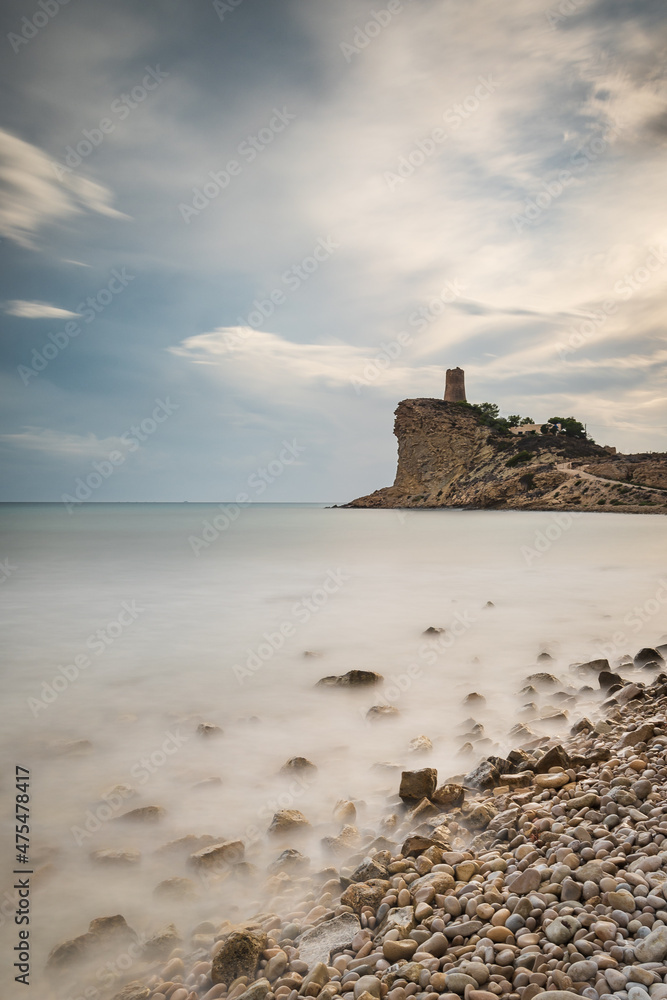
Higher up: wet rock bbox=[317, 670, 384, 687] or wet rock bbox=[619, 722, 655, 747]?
wet rock bbox=[619, 722, 655, 747]

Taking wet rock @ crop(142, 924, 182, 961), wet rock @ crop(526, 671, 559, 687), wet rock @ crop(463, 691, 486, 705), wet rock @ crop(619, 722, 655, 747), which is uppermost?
wet rock @ crop(619, 722, 655, 747)

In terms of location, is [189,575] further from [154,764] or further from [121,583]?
[154,764]

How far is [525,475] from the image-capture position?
6097 centimetres

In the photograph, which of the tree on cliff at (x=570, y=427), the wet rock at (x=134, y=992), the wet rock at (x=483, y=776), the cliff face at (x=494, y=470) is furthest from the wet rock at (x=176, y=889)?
the tree on cliff at (x=570, y=427)

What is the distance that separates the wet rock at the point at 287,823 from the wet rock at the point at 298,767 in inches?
23.6

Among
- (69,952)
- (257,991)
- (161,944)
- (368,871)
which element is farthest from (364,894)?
(69,952)

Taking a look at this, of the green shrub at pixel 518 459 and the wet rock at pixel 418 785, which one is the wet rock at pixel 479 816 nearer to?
the wet rock at pixel 418 785

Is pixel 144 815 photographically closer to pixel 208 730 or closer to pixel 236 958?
pixel 208 730

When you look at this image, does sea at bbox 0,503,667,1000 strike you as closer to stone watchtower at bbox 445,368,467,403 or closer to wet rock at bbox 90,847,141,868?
wet rock at bbox 90,847,141,868

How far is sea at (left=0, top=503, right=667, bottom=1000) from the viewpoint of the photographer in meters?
3.00

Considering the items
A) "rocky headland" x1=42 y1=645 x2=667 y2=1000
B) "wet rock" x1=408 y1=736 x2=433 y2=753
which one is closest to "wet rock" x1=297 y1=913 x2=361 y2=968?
"rocky headland" x1=42 y1=645 x2=667 y2=1000

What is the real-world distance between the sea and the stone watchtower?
88252 mm

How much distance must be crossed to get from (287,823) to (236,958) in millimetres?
1023

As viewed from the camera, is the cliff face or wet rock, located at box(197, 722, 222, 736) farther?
the cliff face
